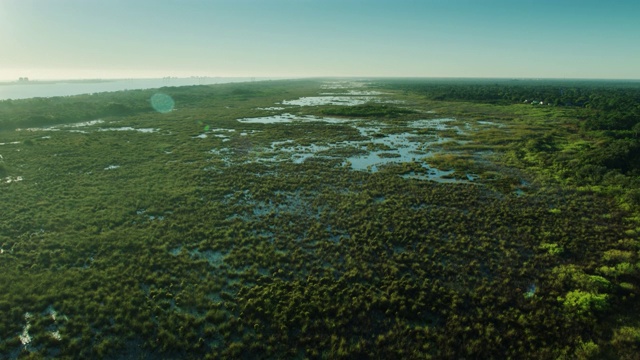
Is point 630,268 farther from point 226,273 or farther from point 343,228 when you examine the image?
point 226,273

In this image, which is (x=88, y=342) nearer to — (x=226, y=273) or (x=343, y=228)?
(x=226, y=273)

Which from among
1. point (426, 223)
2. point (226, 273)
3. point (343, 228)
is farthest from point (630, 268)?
point (226, 273)

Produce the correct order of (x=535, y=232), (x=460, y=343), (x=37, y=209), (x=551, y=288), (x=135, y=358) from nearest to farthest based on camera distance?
(x=135, y=358) < (x=460, y=343) < (x=551, y=288) < (x=535, y=232) < (x=37, y=209)

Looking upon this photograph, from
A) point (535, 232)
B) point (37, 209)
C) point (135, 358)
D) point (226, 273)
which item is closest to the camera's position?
point (135, 358)

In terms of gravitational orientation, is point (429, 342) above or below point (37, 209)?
below

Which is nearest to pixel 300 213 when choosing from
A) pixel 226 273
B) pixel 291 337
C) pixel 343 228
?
pixel 343 228

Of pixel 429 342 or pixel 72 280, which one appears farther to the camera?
pixel 72 280
